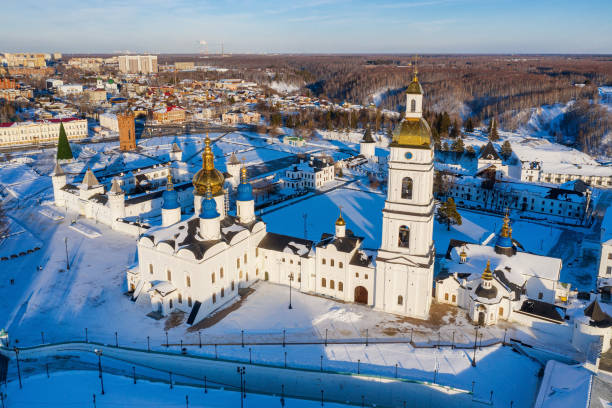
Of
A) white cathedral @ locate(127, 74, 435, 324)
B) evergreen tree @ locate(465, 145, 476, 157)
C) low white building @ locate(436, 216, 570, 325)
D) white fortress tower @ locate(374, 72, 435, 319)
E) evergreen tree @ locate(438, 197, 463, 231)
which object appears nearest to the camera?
white fortress tower @ locate(374, 72, 435, 319)

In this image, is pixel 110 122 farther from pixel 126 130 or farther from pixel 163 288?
pixel 163 288

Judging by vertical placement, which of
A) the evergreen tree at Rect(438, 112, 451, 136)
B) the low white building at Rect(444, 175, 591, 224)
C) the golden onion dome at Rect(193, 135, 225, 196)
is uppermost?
the golden onion dome at Rect(193, 135, 225, 196)

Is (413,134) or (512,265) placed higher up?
(413,134)

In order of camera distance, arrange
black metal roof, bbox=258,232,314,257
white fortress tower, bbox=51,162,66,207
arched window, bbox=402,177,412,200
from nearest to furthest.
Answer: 1. arched window, bbox=402,177,412,200
2. black metal roof, bbox=258,232,314,257
3. white fortress tower, bbox=51,162,66,207

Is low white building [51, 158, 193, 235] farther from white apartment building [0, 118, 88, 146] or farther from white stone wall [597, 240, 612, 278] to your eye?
white apartment building [0, 118, 88, 146]

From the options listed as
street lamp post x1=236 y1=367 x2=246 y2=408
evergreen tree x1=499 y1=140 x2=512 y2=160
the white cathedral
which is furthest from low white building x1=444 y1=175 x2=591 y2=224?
Result: street lamp post x1=236 y1=367 x2=246 y2=408

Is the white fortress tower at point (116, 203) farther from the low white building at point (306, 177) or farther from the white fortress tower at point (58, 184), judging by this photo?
the low white building at point (306, 177)

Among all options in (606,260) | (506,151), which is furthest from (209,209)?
(506,151)
